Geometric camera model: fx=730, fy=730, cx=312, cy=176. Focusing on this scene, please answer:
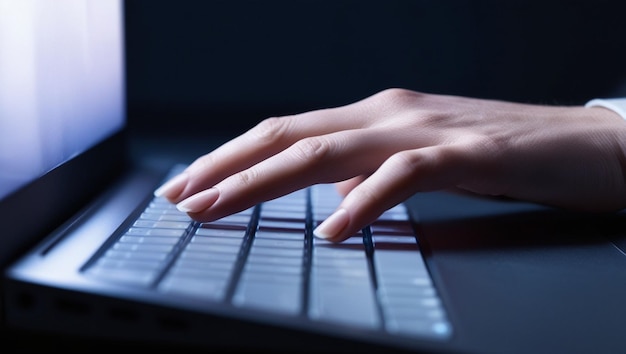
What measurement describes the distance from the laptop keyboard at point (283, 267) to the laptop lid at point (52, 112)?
8cm

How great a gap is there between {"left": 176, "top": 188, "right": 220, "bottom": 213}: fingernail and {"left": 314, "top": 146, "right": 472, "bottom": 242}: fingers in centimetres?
11

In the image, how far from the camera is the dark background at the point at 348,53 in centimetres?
132

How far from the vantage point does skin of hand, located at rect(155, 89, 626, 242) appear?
0.68 meters

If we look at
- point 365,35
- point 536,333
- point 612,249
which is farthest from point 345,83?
point 536,333

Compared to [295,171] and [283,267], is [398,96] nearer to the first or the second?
[295,171]

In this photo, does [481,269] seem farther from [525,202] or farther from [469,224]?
[525,202]

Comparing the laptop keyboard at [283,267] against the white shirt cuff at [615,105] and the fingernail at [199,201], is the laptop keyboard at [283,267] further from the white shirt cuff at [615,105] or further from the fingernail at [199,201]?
the white shirt cuff at [615,105]

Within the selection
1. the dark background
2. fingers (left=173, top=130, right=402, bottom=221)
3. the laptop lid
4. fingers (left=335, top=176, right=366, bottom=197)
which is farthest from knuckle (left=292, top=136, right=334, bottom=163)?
the dark background

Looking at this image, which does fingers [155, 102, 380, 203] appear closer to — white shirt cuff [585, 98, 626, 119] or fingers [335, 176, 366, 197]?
fingers [335, 176, 366, 197]

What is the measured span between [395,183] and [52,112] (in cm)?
33

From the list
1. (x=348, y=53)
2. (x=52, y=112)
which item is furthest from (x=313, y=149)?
(x=348, y=53)

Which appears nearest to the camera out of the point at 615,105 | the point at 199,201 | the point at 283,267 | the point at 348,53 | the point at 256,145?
the point at 283,267

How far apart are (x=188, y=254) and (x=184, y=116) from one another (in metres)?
0.82

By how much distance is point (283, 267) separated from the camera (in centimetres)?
56
